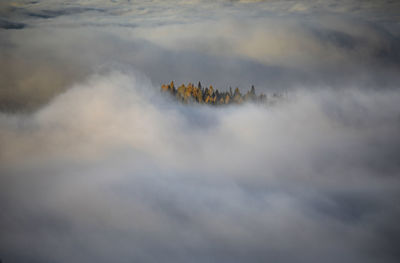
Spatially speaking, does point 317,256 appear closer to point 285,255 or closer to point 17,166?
point 285,255

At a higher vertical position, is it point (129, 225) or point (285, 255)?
point (129, 225)

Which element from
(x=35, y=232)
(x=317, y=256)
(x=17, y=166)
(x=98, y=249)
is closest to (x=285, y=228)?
(x=317, y=256)

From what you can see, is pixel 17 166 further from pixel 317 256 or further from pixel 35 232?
pixel 317 256

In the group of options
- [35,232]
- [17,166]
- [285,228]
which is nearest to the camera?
[35,232]

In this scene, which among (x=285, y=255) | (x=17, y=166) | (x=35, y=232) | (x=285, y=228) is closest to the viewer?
(x=35, y=232)

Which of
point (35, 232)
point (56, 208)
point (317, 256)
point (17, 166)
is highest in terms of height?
point (17, 166)

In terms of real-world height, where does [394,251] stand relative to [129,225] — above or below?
below

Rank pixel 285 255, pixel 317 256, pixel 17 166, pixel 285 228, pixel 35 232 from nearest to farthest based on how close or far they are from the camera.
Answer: pixel 35 232, pixel 285 255, pixel 317 256, pixel 285 228, pixel 17 166

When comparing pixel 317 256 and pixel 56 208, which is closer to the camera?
pixel 317 256

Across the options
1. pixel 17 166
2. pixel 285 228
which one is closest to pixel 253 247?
pixel 285 228
